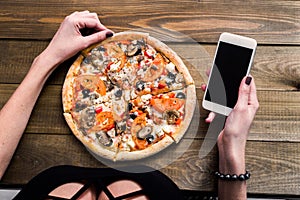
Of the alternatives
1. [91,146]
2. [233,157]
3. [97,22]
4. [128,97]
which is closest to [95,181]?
[91,146]

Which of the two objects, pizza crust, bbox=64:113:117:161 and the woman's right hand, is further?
pizza crust, bbox=64:113:117:161

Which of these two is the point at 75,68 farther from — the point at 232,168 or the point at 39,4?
the point at 232,168

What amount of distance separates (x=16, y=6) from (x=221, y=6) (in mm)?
619

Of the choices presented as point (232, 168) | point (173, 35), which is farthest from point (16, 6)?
point (232, 168)

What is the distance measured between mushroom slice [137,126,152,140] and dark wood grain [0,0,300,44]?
0.31 metres

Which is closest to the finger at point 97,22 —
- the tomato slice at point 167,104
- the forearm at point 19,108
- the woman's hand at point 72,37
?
the woman's hand at point 72,37

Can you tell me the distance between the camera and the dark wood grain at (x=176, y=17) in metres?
1.32

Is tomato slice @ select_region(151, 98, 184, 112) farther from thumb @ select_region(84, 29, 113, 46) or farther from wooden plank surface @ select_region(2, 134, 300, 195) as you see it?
thumb @ select_region(84, 29, 113, 46)

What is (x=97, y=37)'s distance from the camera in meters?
1.28

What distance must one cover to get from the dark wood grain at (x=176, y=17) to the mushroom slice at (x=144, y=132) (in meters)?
0.31

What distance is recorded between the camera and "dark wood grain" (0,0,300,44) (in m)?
1.32

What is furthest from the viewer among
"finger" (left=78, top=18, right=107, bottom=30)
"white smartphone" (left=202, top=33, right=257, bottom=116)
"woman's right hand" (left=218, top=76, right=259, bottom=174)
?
"finger" (left=78, top=18, right=107, bottom=30)

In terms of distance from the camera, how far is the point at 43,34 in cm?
135

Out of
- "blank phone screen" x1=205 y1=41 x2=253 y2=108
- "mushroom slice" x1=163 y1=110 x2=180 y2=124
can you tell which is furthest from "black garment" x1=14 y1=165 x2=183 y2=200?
"blank phone screen" x1=205 y1=41 x2=253 y2=108
